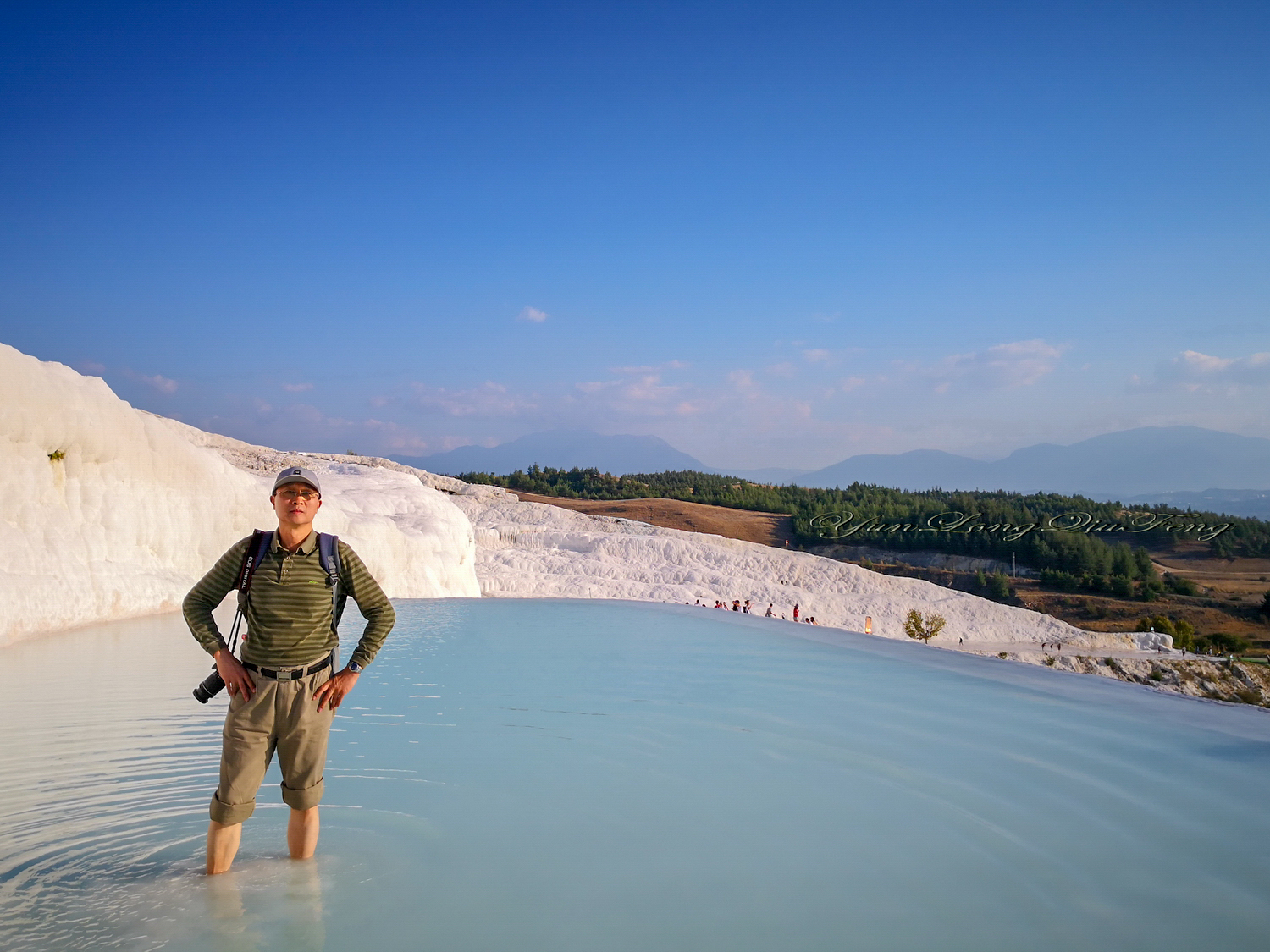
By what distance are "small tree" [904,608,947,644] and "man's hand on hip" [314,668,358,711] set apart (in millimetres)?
28287

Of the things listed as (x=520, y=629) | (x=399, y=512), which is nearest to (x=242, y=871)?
(x=520, y=629)

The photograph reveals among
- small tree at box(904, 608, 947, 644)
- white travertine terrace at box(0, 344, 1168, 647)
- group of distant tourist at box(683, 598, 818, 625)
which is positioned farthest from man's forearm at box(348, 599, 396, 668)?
small tree at box(904, 608, 947, 644)

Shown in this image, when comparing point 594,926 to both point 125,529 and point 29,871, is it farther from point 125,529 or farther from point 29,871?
point 125,529

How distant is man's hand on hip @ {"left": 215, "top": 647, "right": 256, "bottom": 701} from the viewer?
2945mm

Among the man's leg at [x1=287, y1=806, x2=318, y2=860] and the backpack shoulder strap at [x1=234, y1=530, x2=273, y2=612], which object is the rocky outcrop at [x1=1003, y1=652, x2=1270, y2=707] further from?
the backpack shoulder strap at [x1=234, y1=530, x2=273, y2=612]

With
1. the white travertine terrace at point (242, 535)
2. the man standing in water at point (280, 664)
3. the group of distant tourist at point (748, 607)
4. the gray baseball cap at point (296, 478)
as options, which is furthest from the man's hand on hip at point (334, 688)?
the group of distant tourist at point (748, 607)

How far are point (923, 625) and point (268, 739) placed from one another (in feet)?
98.3

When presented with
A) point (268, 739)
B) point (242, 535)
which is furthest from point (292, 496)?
point (242, 535)

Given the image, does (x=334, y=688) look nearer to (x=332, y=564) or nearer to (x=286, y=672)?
(x=286, y=672)

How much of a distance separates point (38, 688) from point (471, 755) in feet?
11.9

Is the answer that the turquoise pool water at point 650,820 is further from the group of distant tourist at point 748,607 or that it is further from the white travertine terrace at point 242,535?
the group of distant tourist at point 748,607

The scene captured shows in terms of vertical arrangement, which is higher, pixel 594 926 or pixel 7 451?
pixel 7 451

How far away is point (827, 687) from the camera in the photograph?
7.50m

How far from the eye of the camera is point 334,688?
3.06 metres
